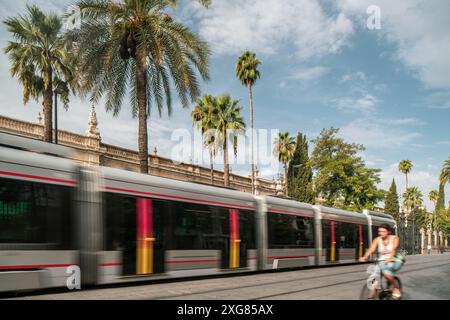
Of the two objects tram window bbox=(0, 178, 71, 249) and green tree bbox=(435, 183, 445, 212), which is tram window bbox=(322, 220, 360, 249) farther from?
green tree bbox=(435, 183, 445, 212)

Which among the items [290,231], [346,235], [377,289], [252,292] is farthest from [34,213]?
[346,235]

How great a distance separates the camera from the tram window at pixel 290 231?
1869 cm

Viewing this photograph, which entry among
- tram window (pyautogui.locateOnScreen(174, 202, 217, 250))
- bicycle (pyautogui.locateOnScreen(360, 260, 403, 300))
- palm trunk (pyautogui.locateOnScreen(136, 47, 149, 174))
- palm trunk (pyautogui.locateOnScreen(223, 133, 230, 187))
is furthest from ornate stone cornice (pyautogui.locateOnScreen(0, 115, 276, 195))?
bicycle (pyautogui.locateOnScreen(360, 260, 403, 300))

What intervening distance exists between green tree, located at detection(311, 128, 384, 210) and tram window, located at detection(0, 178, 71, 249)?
3433cm

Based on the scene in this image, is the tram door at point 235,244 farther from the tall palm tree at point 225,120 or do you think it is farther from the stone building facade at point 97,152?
the tall palm tree at point 225,120

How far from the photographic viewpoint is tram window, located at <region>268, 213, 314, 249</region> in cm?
1869

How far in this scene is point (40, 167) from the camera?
10492 millimetres

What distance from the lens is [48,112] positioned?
24688 mm

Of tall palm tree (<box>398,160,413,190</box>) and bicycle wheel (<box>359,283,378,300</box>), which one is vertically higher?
tall palm tree (<box>398,160,413,190</box>)

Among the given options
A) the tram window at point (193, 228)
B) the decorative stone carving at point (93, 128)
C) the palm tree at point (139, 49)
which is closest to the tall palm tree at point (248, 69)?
the decorative stone carving at point (93, 128)

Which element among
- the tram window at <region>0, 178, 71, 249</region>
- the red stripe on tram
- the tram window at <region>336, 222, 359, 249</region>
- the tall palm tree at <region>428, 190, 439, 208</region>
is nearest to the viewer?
the tram window at <region>0, 178, 71, 249</region>

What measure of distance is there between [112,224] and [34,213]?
218 centimetres

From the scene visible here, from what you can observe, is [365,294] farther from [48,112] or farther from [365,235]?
[48,112]
